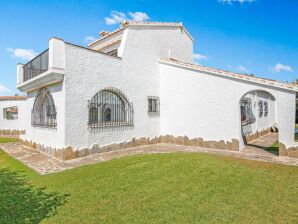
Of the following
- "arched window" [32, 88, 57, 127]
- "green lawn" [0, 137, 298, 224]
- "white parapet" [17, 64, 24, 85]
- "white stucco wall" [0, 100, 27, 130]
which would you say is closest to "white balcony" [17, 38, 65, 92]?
"arched window" [32, 88, 57, 127]

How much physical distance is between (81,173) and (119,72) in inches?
239

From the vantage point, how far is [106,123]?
10.7 metres

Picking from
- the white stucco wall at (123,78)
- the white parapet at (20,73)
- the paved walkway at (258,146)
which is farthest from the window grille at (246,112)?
the white parapet at (20,73)

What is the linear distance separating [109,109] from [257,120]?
453 inches

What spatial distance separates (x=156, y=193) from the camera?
5.09 meters

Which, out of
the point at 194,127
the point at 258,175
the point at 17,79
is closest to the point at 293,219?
the point at 258,175

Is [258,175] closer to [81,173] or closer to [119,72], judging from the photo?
[81,173]

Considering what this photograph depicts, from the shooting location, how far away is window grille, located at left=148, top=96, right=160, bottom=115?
43.0ft

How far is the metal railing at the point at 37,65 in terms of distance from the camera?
9694 millimetres

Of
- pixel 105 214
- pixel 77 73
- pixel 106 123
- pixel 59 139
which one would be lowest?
pixel 105 214

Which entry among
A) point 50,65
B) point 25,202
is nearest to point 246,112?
point 50,65

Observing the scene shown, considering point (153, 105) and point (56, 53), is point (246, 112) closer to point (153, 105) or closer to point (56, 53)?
point (153, 105)

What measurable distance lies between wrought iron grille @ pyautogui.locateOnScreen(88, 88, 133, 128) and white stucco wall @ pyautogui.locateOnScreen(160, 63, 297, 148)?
278 cm

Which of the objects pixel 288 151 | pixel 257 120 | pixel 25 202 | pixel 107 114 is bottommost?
pixel 25 202
